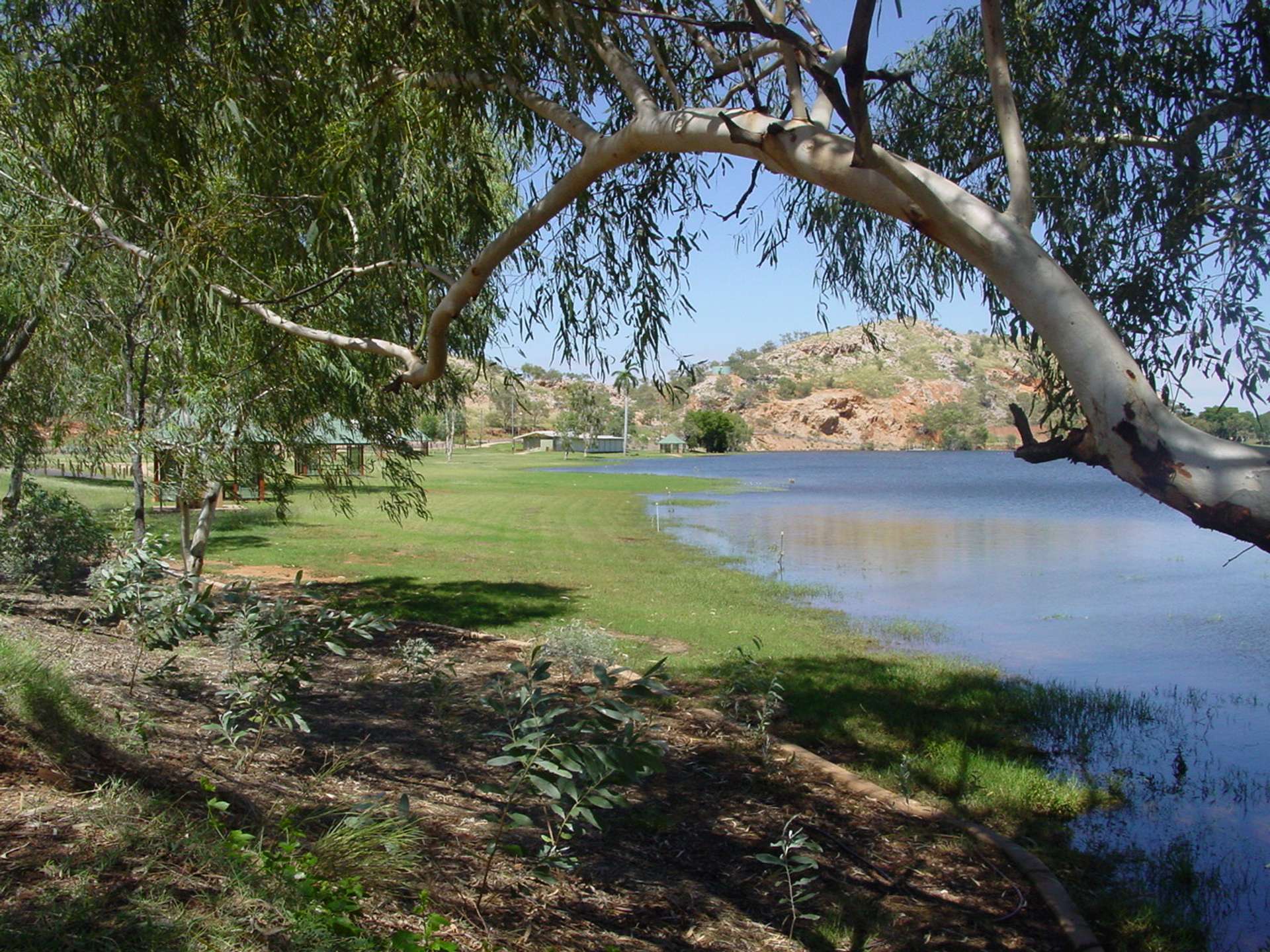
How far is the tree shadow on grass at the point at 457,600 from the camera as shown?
10.5 meters

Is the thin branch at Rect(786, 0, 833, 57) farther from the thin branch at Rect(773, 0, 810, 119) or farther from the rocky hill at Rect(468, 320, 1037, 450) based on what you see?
the rocky hill at Rect(468, 320, 1037, 450)

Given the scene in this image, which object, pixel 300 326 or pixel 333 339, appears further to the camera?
pixel 300 326

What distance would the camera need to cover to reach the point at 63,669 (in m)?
4.79

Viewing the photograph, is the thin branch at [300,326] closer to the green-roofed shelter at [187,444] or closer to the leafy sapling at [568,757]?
the green-roofed shelter at [187,444]

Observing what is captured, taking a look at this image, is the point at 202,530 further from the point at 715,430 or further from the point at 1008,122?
the point at 715,430

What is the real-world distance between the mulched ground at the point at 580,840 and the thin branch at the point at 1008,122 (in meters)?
2.75

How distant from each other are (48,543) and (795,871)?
23.2 feet

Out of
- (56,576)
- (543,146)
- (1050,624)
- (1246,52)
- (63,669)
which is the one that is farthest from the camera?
(1050,624)

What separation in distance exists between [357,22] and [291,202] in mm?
1137

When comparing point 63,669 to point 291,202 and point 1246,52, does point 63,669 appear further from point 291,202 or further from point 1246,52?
point 1246,52

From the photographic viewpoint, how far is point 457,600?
11852mm

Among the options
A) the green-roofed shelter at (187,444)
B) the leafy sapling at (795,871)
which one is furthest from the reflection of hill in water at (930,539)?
the leafy sapling at (795,871)

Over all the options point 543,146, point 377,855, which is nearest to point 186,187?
point 543,146

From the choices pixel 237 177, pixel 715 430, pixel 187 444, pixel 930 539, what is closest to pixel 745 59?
pixel 237 177
